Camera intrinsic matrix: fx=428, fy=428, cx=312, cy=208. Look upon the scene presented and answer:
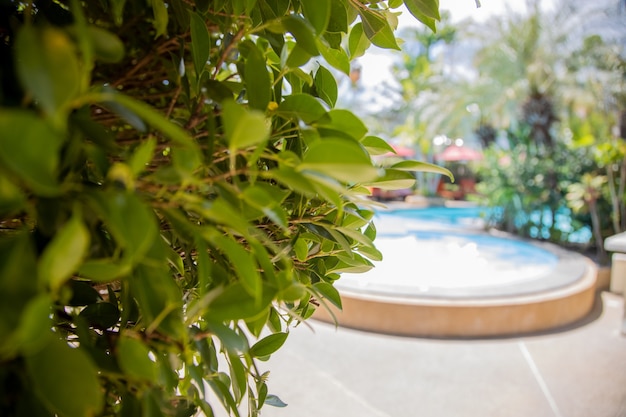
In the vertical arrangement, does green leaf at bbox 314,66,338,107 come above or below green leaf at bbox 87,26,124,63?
below

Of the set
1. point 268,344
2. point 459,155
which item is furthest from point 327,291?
point 459,155

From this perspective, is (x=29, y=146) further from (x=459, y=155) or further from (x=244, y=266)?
(x=459, y=155)

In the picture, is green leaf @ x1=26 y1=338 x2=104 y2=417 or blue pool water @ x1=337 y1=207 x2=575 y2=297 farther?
blue pool water @ x1=337 y1=207 x2=575 y2=297

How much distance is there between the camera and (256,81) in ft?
1.21

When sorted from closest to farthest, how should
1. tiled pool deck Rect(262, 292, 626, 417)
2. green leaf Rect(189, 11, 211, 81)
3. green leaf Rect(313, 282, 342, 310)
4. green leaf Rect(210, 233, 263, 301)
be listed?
green leaf Rect(210, 233, 263, 301)
green leaf Rect(189, 11, 211, 81)
green leaf Rect(313, 282, 342, 310)
tiled pool deck Rect(262, 292, 626, 417)

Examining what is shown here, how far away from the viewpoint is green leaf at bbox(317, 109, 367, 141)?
37 cm

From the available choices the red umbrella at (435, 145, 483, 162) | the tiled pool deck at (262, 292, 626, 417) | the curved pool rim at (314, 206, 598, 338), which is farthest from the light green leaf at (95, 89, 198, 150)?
the red umbrella at (435, 145, 483, 162)

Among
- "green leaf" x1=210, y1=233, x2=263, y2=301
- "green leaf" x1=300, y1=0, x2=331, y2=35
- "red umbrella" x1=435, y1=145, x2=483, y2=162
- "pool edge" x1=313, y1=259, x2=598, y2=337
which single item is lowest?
"red umbrella" x1=435, y1=145, x2=483, y2=162

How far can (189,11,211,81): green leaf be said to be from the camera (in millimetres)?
410

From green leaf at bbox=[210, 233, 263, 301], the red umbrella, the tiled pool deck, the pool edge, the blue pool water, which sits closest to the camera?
green leaf at bbox=[210, 233, 263, 301]

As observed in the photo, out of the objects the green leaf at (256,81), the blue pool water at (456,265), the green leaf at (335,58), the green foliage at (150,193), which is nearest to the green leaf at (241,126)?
the green foliage at (150,193)

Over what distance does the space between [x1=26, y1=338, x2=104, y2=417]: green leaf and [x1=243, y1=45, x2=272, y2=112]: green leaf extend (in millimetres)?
237

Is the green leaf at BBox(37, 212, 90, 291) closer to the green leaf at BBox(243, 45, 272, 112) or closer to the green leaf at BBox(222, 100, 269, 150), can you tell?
the green leaf at BBox(222, 100, 269, 150)

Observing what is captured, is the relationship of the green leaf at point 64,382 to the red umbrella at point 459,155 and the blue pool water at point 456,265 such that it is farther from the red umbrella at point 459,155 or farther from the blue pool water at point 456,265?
the red umbrella at point 459,155
